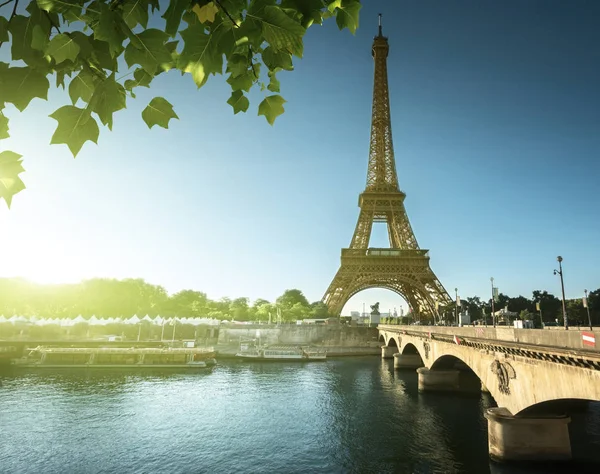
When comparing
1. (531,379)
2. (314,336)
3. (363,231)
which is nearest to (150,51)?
(531,379)

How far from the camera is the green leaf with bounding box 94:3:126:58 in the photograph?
1580mm

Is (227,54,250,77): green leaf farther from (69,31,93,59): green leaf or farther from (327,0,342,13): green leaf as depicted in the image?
(69,31,93,59): green leaf

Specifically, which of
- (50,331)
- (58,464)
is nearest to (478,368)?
(58,464)

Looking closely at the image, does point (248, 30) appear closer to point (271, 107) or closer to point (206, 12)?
point (206, 12)

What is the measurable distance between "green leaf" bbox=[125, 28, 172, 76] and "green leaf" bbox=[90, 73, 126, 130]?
22cm

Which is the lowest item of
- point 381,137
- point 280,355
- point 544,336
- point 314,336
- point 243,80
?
point 280,355

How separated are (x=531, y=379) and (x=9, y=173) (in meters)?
18.9

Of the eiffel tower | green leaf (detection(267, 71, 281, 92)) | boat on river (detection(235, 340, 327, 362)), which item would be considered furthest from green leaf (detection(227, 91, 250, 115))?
the eiffel tower

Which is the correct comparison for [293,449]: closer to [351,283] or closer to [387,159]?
[351,283]

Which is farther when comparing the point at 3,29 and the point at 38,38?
the point at 3,29

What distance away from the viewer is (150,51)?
179cm

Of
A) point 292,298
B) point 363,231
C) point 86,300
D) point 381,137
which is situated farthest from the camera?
point 292,298

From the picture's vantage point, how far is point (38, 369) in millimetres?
46344

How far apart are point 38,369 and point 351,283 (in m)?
48.6
